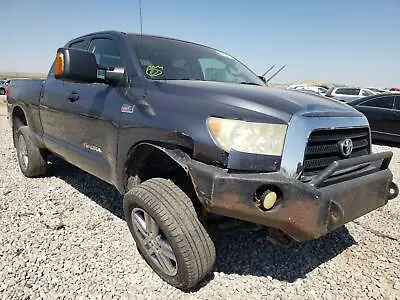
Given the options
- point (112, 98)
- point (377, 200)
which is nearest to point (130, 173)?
point (112, 98)

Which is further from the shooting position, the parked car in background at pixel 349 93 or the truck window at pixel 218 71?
the parked car in background at pixel 349 93

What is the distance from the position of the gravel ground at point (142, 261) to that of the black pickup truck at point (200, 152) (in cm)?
28

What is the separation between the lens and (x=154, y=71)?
9.26ft

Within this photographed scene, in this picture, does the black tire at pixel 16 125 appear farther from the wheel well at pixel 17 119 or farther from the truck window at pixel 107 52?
the truck window at pixel 107 52

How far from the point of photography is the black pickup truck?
1989mm

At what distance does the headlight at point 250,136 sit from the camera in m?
2.00

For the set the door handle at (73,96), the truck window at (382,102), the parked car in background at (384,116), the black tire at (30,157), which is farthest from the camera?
the truck window at (382,102)

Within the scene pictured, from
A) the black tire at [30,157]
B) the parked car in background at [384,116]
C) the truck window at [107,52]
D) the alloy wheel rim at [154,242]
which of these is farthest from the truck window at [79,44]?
the parked car in background at [384,116]

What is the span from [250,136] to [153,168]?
1020 mm

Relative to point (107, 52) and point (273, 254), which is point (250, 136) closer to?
point (273, 254)

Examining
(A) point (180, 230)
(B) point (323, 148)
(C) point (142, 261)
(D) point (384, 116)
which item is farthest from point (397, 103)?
(A) point (180, 230)

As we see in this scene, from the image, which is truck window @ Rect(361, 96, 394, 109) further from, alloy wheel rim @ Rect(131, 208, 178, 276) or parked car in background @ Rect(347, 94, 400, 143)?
alloy wheel rim @ Rect(131, 208, 178, 276)

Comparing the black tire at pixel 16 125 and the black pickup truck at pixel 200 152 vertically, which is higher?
the black pickup truck at pixel 200 152

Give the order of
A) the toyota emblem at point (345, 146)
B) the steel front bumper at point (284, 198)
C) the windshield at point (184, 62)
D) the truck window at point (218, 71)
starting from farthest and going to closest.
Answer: the truck window at point (218, 71)
the windshield at point (184, 62)
the toyota emblem at point (345, 146)
the steel front bumper at point (284, 198)
